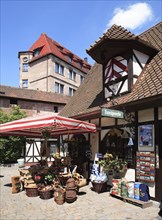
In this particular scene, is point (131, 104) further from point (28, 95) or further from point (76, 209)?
point (28, 95)

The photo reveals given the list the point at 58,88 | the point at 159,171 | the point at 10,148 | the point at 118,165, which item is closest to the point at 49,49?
the point at 58,88

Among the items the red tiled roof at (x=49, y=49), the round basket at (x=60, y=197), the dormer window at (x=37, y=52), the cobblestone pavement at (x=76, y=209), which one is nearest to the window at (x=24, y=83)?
the red tiled roof at (x=49, y=49)

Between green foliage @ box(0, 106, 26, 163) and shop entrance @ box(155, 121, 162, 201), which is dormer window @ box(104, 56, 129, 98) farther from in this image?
green foliage @ box(0, 106, 26, 163)

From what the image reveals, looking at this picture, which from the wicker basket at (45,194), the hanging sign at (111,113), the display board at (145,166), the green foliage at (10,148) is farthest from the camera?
the green foliage at (10,148)

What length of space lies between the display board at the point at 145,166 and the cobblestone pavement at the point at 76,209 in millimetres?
730

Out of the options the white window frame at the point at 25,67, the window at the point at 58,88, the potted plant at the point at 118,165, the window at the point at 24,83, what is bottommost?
the potted plant at the point at 118,165

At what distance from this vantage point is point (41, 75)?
34719mm

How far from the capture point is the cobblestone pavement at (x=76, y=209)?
568cm

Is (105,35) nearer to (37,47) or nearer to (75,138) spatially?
(75,138)

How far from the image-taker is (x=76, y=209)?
6.29 meters

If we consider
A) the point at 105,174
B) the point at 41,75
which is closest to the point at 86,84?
the point at 105,174

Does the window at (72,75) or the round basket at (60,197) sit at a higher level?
the window at (72,75)

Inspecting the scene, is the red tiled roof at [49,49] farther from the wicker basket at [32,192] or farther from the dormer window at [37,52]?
the wicker basket at [32,192]

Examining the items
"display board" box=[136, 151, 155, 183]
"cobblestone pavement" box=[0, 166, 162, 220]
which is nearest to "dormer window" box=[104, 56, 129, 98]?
"display board" box=[136, 151, 155, 183]
